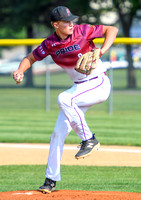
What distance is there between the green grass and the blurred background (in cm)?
267

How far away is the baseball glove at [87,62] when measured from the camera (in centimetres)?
428

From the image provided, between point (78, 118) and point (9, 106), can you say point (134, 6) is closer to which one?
point (9, 106)

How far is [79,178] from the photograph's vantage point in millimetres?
5883

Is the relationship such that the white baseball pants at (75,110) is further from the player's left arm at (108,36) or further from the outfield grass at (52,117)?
the outfield grass at (52,117)

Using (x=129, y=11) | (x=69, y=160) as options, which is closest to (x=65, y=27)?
(x=69, y=160)

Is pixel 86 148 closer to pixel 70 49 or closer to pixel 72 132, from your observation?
pixel 70 49

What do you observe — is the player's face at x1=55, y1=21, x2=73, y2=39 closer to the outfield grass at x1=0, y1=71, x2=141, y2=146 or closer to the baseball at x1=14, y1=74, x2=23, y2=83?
the baseball at x1=14, y1=74, x2=23, y2=83

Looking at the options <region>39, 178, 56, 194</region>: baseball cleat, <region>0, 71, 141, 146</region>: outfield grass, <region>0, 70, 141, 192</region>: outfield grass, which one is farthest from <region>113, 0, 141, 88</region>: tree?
<region>39, 178, 56, 194</region>: baseball cleat

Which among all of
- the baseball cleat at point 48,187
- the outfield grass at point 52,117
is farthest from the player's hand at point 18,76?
the outfield grass at point 52,117

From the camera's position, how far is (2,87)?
18.2 m

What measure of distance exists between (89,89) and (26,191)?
1.28 metres

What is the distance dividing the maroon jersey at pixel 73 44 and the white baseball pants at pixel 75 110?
302 mm

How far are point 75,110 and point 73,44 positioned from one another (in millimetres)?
680

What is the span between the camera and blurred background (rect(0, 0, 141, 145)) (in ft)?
36.9
